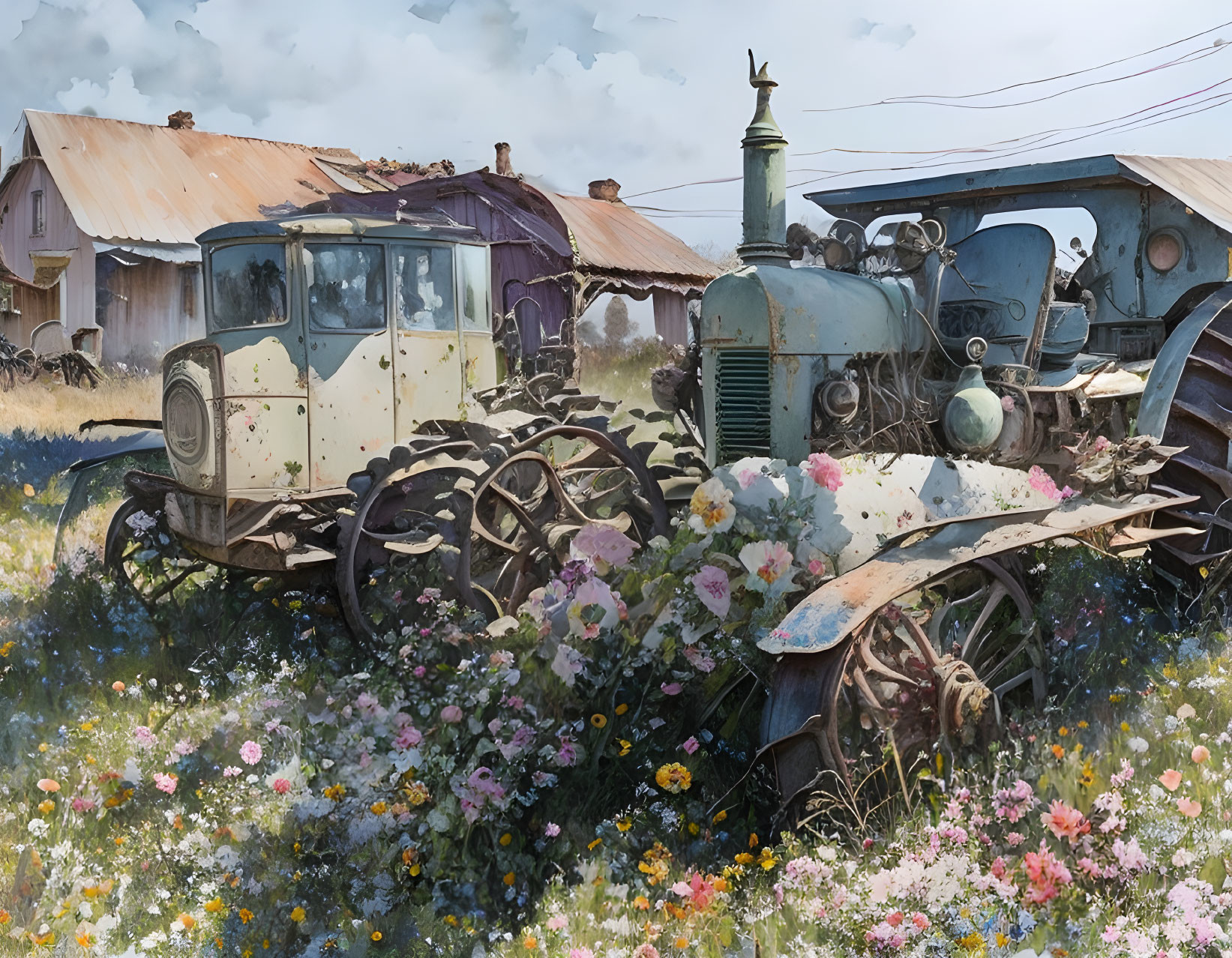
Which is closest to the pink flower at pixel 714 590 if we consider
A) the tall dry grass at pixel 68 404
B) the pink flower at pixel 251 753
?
the pink flower at pixel 251 753

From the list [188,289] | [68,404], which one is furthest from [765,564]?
[188,289]

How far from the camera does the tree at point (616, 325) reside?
24.2m

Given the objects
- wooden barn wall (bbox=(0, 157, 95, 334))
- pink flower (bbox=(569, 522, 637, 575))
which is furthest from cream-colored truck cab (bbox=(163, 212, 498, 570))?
wooden barn wall (bbox=(0, 157, 95, 334))

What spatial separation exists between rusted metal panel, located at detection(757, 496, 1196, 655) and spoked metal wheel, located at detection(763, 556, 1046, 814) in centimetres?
6

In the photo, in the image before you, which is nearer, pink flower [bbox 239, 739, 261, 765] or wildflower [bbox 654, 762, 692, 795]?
wildflower [bbox 654, 762, 692, 795]

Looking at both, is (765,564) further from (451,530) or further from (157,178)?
(157,178)

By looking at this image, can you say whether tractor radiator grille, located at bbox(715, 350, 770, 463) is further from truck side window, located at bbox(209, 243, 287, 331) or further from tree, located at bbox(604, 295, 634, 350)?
tree, located at bbox(604, 295, 634, 350)

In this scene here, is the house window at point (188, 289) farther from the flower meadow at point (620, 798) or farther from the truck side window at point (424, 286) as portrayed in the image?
the flower meadow at point (620, 798)

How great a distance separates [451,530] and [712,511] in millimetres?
1288

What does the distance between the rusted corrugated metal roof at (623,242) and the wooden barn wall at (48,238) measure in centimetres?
786

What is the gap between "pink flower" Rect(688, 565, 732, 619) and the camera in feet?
13.5

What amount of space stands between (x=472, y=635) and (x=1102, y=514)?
253cm

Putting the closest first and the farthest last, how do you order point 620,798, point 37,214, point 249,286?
point 620,798 < point 249,286 < point 37,214

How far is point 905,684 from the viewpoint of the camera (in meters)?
3.61
